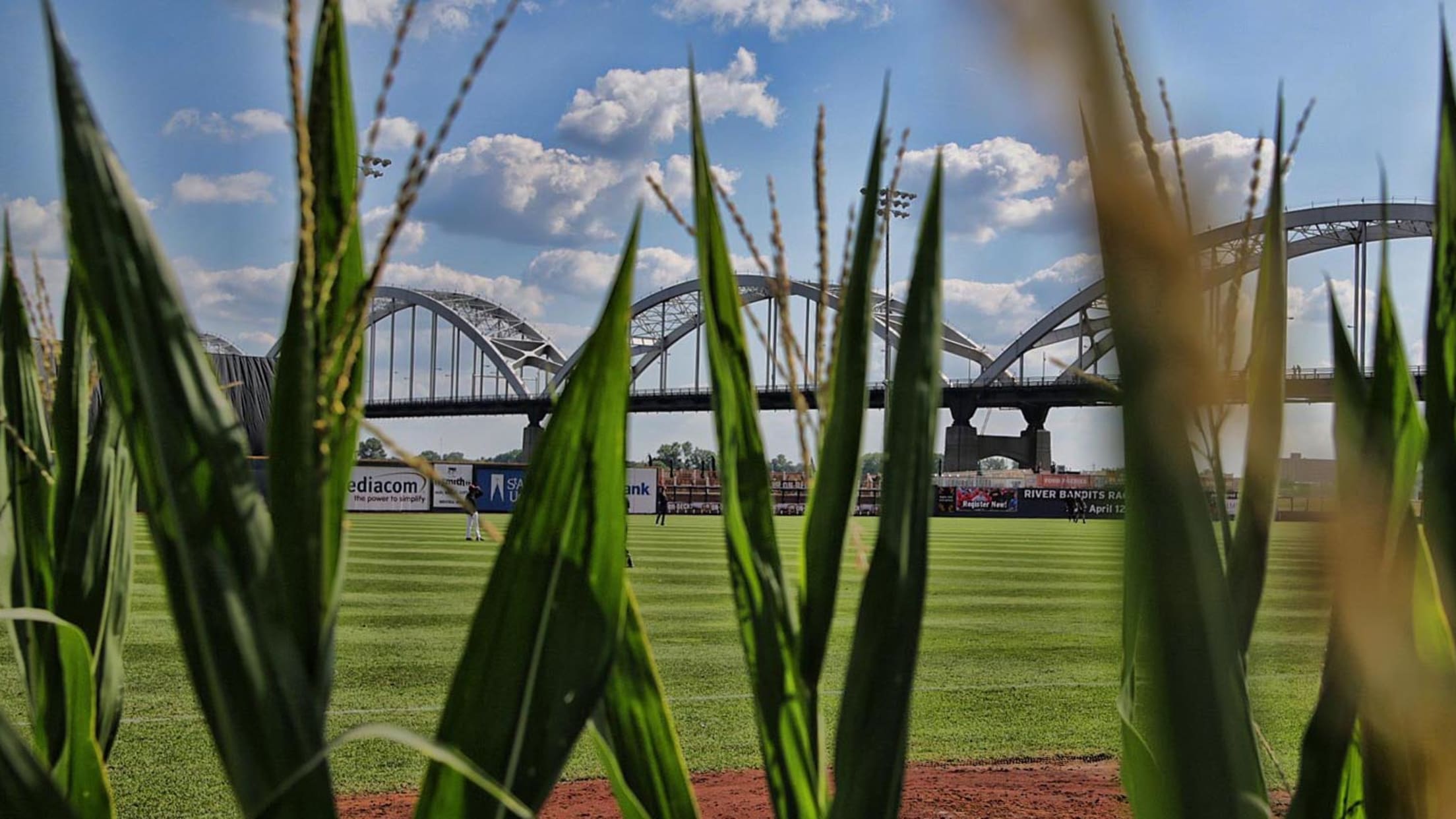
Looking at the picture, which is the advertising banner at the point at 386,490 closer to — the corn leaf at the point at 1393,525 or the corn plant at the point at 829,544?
the corn plant at the point at 829,544

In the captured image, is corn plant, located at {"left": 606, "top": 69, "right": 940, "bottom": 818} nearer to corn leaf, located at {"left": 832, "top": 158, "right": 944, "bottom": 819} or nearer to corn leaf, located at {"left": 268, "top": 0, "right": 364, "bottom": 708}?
corn leaf, located at {"left": 832, "top": 158, "right": 944, "bottom": 819}

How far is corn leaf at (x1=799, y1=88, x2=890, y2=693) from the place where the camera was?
868mm

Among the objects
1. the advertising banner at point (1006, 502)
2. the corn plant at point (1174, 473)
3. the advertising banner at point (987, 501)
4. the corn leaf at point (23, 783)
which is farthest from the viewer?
the advertising banner at point (987, 501)

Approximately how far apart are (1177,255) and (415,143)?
1.66 feet

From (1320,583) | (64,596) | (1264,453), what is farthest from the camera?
(64,596)

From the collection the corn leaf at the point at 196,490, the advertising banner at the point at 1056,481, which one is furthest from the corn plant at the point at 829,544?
the advertising banner at the point at 1056,481

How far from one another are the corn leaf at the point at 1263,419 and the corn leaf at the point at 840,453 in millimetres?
261

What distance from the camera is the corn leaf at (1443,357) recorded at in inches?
37.1

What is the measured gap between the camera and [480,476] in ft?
109

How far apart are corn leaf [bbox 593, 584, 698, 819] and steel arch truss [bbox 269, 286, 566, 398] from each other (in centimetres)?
6786

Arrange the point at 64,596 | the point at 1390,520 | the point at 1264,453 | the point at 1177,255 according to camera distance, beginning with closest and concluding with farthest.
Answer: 1. the point at 1177,255
2. the point at 1264,453
3. the point at 1390,520
4. the point at 64,596

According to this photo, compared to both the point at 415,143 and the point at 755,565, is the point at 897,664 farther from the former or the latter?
the point at 415,143

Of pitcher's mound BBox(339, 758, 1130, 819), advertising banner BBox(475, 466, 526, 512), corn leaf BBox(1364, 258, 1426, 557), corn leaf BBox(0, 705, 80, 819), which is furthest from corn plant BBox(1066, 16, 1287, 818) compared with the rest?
advertising banner BBox(475, 466, 526, 512)

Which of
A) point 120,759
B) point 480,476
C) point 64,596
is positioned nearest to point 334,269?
point 64,596
